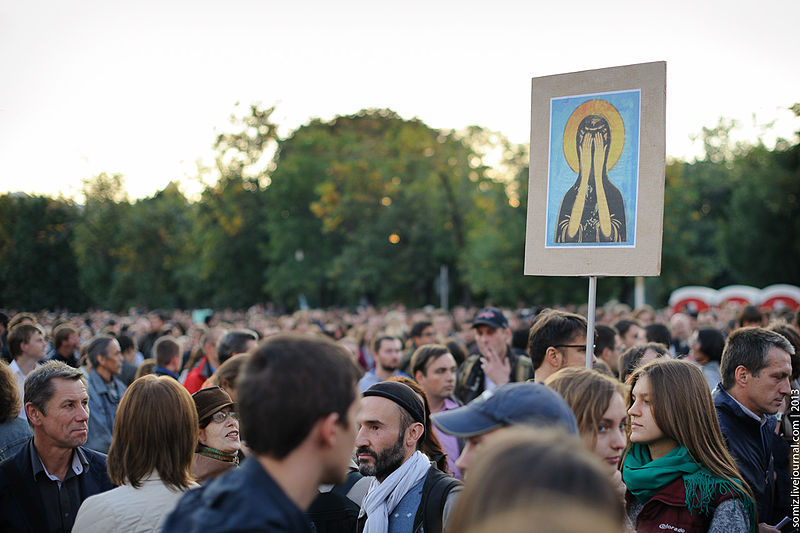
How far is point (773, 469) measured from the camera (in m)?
4.69

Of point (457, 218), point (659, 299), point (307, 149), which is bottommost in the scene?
point (659, 299)

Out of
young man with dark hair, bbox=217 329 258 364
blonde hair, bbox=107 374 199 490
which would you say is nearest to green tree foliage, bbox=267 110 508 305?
young man with dark hair, bbox=217 329 258 364

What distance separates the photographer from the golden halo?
4.24 meters

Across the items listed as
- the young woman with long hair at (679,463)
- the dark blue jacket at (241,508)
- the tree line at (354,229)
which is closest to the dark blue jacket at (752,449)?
the young woman with long hair at (679,463)

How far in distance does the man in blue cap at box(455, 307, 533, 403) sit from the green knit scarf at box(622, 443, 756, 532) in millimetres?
3237

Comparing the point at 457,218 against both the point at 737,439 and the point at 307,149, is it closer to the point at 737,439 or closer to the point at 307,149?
the point at 307,149

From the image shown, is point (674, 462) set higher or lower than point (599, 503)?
lower

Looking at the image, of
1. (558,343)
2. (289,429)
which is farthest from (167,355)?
(289,429)

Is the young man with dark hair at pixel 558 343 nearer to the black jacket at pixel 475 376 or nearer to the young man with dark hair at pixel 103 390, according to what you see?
the black jacket at pixel 475 376

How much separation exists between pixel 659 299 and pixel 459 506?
45.4 metres

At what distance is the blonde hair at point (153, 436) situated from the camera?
3332mm

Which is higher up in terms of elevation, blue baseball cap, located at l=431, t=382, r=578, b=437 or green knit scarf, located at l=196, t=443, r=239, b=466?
blue baseball cap, located at l=431, t=382, r=578, b=437

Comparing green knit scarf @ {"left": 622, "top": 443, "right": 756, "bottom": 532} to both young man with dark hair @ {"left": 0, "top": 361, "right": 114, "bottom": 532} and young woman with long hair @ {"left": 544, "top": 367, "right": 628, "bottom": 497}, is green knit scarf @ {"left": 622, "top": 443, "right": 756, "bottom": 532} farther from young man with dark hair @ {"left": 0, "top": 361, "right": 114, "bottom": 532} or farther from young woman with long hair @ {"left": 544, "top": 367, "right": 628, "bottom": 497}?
young man with dark hair @ {"left": 0, "top": 361, "right": 114, "bottom": 532}

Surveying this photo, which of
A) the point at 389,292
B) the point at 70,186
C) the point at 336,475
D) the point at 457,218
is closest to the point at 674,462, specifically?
the point at 336,475
